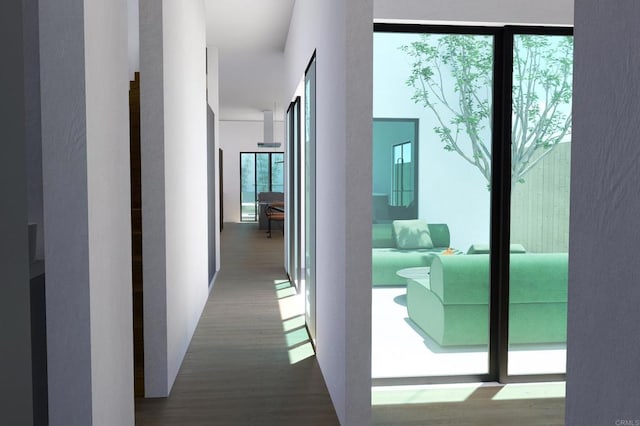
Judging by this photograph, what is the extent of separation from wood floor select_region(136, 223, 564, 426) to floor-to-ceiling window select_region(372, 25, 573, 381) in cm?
43

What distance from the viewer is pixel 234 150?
1852cm

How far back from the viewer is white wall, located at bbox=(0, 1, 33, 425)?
96 cm

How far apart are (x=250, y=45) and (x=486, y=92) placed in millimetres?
5914

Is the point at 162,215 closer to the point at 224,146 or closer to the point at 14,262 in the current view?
the point at 14,262

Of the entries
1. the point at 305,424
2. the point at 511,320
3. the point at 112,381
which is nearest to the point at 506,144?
the point at 511,320

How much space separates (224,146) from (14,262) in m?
17.9

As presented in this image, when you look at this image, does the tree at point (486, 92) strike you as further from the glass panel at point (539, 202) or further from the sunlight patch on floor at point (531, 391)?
the sunlight patch on floor at point (531, 391)

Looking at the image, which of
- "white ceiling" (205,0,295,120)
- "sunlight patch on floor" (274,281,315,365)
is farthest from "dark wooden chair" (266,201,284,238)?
"sunlight patch on floor" (274,281,315,365)

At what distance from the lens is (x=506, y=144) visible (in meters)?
3.74

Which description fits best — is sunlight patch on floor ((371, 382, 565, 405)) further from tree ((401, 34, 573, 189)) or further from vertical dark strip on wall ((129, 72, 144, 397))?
vertical dark strip on wall ((129, 72, 144, 397))

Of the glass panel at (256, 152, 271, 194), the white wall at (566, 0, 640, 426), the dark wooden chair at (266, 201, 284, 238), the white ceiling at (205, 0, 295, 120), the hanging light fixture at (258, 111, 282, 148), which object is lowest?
the dark wooden chair at (266, 201, 284, 238)

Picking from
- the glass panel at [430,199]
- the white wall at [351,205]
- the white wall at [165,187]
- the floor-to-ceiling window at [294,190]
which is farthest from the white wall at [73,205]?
the floor-to-ceiling window at [294,190]

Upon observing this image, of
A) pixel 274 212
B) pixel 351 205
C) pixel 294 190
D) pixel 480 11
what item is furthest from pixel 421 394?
pixel 274 212

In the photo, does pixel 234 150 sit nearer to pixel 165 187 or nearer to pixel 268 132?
pixel 268 132
